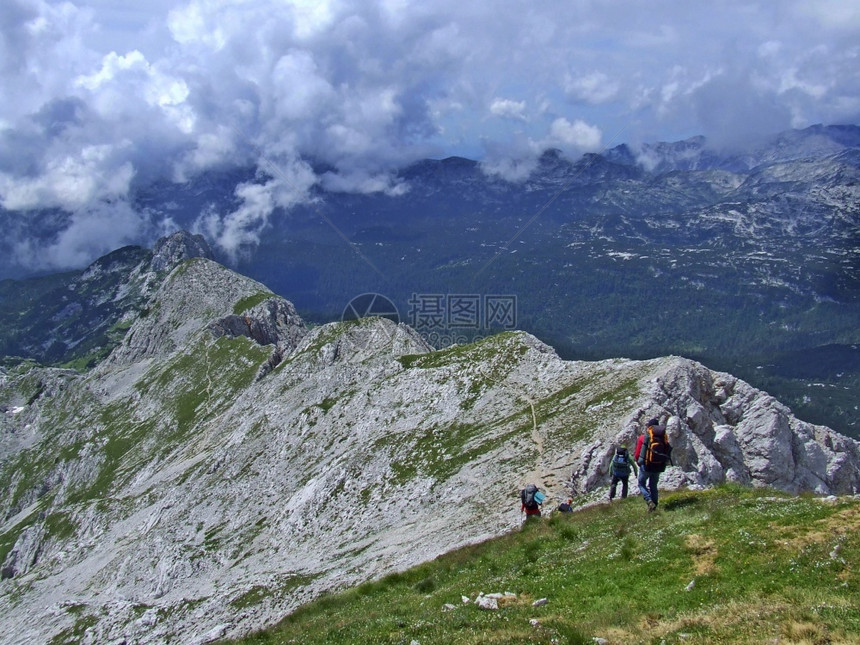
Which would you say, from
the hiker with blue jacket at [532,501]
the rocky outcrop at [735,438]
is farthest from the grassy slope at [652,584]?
the rocky outcrop at [735,438]

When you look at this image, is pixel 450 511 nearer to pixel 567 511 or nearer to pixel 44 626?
pixel 567 511

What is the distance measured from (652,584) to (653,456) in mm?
10376

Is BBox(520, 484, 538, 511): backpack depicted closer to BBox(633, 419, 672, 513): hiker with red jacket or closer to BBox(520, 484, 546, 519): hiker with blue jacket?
BBox(520, 484, 546, 519): hiker with blue jacket

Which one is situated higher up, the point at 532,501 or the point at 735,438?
the point at 532,501

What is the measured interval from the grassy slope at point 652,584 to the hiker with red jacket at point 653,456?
1.06 m

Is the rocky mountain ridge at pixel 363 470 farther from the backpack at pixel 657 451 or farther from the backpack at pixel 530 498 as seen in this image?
the backpack at pixel 657 451

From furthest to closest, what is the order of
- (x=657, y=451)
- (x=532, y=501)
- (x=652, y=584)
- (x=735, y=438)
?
1. (x=735, y=438)
2. (x=532, y=501)
3. (x=657, y=451)
4. (x=652, y=584)

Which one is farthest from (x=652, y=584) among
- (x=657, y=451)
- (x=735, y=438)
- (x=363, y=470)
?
(x=363, y=470)

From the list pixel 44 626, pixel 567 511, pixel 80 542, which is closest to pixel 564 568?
pixel 567 511

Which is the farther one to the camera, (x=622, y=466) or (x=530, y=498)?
(x=530, y=498)

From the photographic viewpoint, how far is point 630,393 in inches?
2509

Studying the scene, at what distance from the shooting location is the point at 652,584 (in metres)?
23.6

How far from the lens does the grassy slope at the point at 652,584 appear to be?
1886 centimetres

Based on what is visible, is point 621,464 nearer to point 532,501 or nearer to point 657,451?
point 532,501
